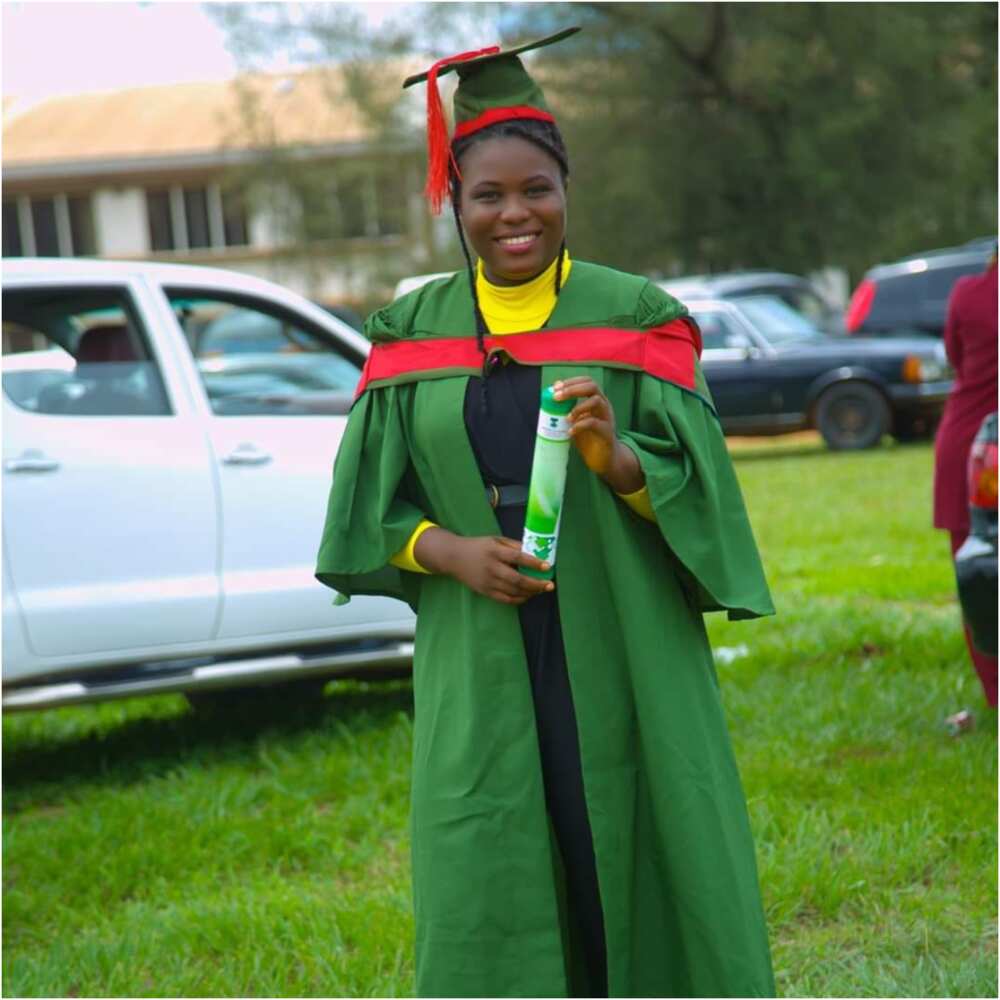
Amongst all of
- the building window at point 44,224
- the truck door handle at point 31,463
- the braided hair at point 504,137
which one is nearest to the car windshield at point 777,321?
the truck door handle at point 31,463

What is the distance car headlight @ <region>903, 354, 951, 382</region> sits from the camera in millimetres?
15586

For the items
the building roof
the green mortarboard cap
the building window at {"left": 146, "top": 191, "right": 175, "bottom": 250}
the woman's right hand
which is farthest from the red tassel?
the building window at {"left": 146, "top": 191, "right": 175, "bottom": 250}

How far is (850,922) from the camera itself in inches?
167

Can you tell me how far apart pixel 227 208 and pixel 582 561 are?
3744 cm

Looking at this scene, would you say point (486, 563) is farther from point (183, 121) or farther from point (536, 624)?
point (183, 121)

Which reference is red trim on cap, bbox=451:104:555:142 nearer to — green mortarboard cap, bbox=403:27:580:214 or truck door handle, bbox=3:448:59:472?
green mortarboard cap, bbox=403:27:580:214

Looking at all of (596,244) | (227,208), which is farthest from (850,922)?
(227,208)

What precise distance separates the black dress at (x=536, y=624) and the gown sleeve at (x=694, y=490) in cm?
19

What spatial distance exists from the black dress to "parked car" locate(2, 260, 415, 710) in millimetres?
3093

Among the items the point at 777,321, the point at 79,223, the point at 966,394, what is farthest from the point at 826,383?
the point at 79,223

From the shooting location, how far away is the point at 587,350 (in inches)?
114

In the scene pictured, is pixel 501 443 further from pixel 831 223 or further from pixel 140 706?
pixel 831 223

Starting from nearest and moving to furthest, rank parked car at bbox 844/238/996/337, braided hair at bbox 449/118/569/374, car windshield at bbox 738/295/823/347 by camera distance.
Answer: braided hair at bbox 449/118/569/374 → car windshield at bbox 738/295/823/347 → parked car at bbox 844/238/996/337

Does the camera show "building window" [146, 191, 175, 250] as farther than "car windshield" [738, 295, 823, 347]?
Yes
